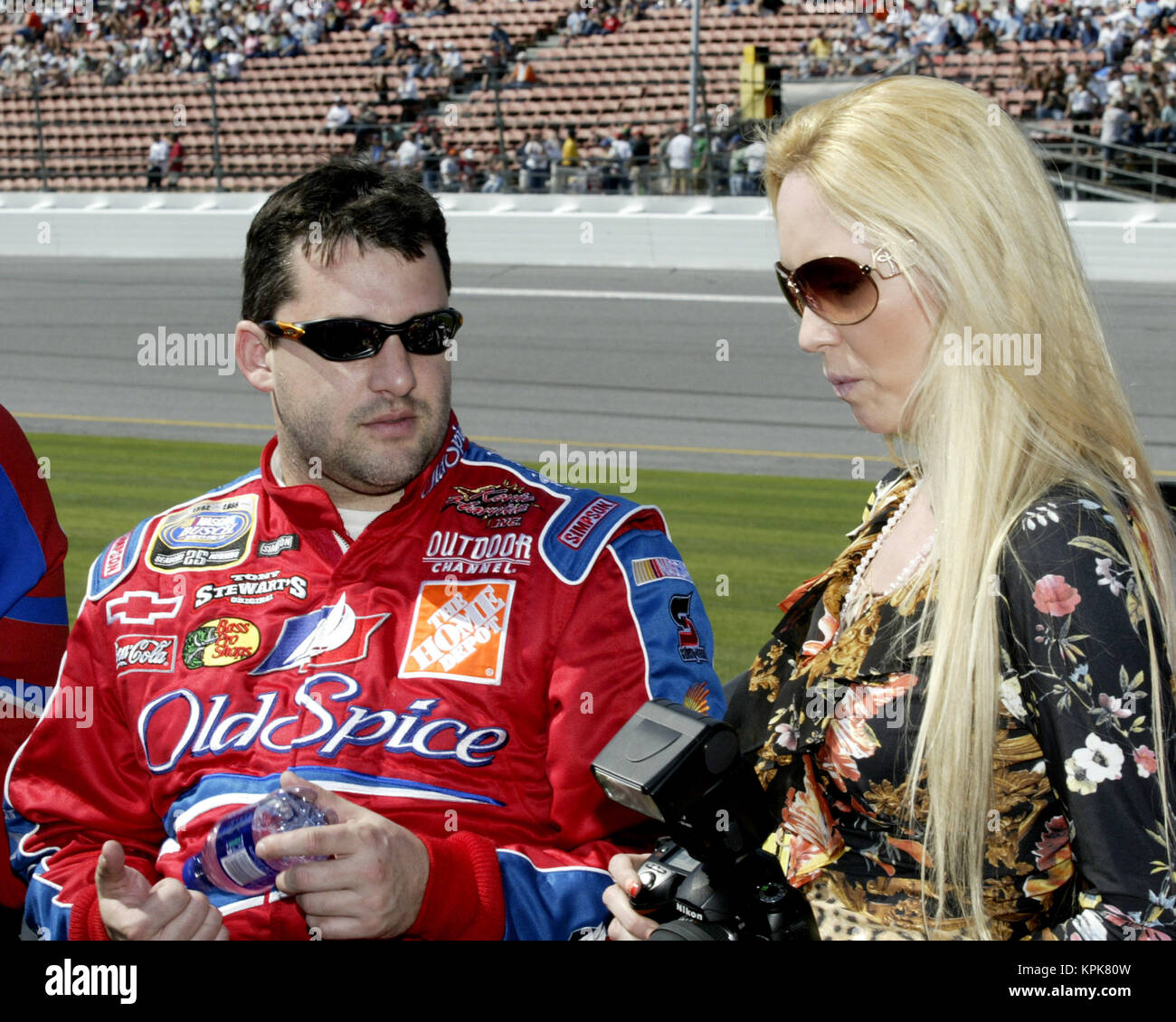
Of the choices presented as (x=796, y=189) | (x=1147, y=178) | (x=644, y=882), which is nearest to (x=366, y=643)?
(x=644, y=882)

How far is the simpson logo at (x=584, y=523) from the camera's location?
264cm

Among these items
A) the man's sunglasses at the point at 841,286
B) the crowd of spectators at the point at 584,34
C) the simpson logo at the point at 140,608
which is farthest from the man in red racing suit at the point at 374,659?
the crowd of spectators at the point at 584,34

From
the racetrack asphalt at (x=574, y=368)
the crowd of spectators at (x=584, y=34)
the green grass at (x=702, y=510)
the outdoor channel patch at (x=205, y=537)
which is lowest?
the racetrack asphalt at (x=574, y=368)

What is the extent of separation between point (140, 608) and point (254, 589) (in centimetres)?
22

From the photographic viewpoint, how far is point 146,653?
2662mm

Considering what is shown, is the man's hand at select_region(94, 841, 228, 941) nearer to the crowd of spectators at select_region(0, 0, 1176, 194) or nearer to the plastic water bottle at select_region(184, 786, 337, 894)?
the plastic water bottle at select_region(184, 786, 337, 894)

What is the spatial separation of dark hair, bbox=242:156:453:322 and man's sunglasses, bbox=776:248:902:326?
2.61ft

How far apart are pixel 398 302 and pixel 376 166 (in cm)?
36

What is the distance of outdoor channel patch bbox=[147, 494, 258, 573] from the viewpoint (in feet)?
9.12

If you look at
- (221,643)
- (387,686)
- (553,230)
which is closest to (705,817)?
(387,686)

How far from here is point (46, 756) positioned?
8.63 ft

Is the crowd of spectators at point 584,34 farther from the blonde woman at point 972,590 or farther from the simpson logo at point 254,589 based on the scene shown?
the blonde woman at point 972,590

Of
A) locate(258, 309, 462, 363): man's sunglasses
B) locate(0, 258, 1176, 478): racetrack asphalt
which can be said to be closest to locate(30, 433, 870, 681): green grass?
locate(0, 258, 1176, 478): racetrack asphalt
